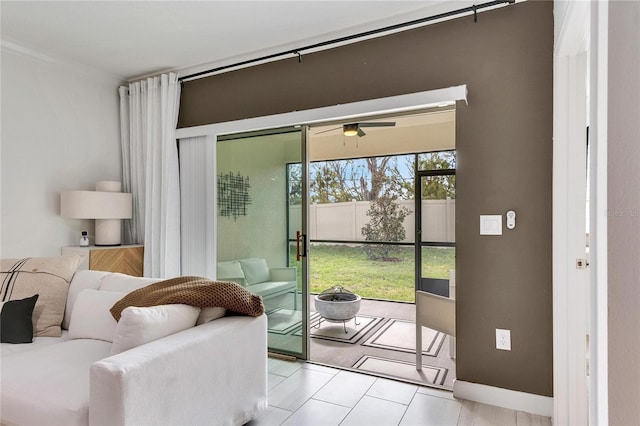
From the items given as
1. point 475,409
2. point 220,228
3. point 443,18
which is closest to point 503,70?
point 443,18

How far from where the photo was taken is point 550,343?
2.22m

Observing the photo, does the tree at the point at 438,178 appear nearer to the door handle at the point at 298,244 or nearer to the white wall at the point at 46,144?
the door handle at the point at 298,244

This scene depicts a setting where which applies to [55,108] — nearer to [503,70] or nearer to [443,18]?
[443,18]

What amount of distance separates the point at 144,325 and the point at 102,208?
6.50ft

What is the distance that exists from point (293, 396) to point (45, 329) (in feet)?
5.20

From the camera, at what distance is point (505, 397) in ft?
7.61

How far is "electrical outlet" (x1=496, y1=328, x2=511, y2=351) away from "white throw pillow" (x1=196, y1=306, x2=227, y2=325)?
66.3 inches

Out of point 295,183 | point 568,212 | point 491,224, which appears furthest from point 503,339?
point 295,183

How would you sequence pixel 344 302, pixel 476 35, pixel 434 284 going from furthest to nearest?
1. pixel 434 284
2. pixel 344 302
3. pixel 476 35

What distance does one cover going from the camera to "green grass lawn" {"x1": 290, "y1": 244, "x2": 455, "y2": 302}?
521 cm

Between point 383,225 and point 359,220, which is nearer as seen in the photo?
point 383,225

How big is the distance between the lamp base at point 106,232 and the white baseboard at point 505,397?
3.06 m

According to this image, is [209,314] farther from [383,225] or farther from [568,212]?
[383,225]

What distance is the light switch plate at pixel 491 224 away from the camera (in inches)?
92.7
